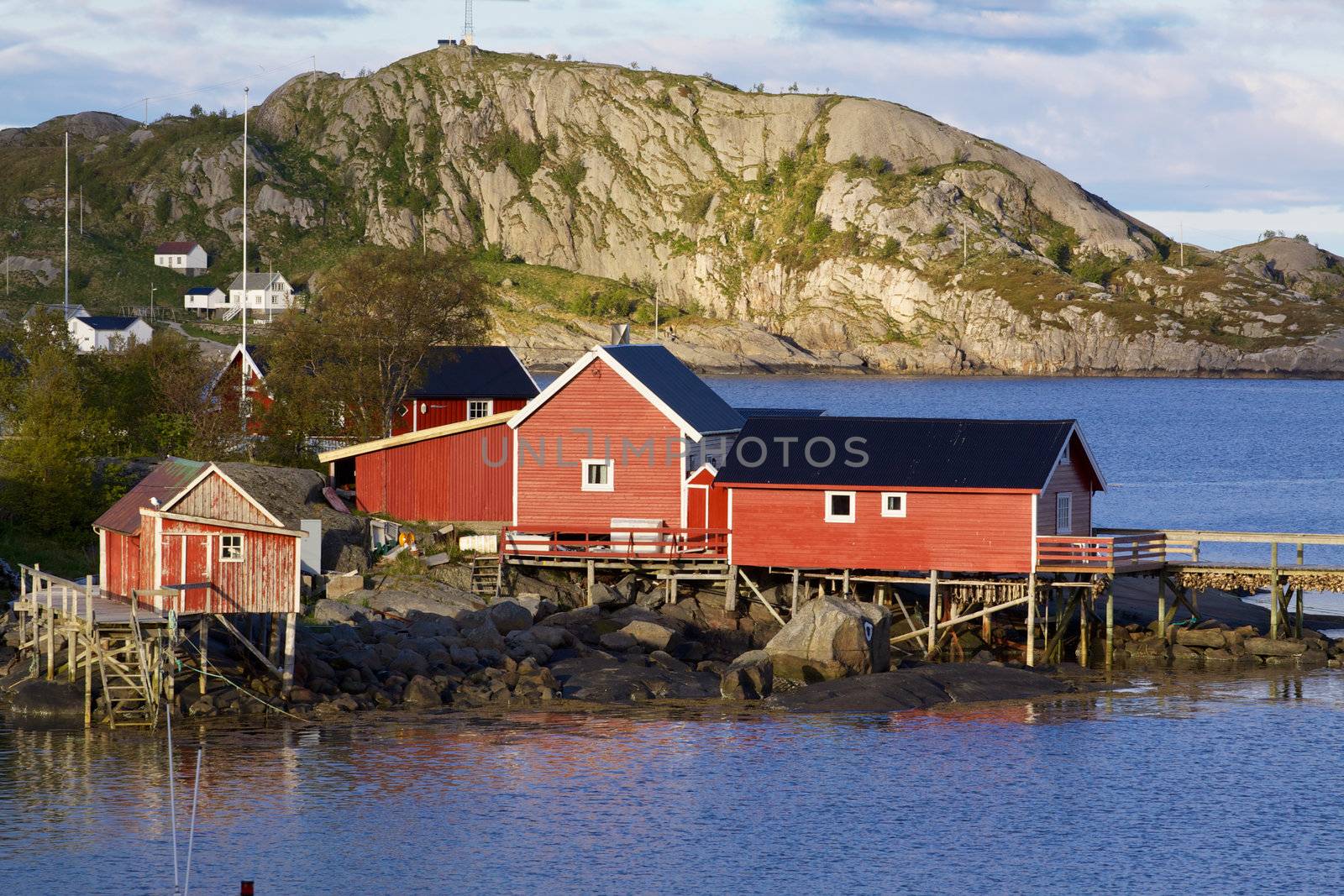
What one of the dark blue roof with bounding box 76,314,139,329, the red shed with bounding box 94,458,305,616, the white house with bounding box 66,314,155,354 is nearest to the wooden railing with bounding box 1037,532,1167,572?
the red shed with bounding box 94,458,305,616

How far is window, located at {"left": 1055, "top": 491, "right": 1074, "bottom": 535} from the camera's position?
43969mm

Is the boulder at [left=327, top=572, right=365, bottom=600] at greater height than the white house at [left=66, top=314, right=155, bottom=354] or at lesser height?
lesser

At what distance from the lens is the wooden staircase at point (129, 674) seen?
3491 cm

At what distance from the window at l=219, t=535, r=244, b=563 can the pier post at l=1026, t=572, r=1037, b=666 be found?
1929cm

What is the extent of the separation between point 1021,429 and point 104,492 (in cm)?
2765

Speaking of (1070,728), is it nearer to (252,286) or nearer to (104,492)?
(104,492)

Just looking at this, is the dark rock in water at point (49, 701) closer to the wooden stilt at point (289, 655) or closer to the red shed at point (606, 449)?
the wooden stilt at point (289, 655)

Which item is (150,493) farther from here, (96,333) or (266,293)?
(266,293)

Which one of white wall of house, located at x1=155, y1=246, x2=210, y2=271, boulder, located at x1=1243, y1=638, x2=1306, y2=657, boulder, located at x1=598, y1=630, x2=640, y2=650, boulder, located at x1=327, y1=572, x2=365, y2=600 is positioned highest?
white wall of house, located at x1=155, y1=246, x2=210, y2=271

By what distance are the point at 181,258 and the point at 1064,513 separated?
541ft

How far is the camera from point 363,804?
101 feet

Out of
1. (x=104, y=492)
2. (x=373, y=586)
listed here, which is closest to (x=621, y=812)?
(x=373, y=586)

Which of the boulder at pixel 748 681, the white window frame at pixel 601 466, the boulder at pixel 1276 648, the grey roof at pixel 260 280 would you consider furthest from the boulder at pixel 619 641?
the grey roof at pixel 260 280

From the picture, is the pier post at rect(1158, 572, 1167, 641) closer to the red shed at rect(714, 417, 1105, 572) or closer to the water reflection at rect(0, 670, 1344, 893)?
the red shed at rect(714, 417, 1105, 572)
